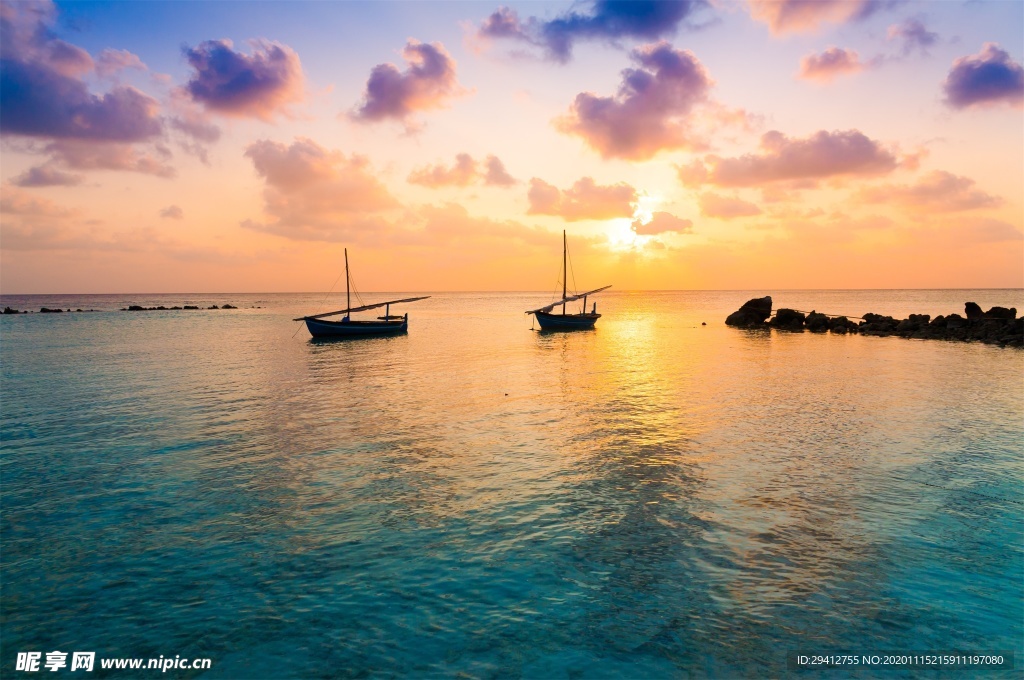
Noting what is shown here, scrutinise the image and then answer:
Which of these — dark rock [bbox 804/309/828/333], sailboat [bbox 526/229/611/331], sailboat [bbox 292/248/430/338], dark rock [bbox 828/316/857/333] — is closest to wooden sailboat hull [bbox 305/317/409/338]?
sailboat [bbox 292/248/430/338]

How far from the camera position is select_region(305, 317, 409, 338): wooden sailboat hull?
222ft

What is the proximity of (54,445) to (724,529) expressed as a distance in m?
25.2

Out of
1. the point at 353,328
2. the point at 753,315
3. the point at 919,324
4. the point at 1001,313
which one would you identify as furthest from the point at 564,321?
the point at 1001,313

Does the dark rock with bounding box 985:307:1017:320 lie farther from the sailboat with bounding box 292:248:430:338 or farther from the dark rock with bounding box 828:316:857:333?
the sailboat with bounding box 292:248:430:338

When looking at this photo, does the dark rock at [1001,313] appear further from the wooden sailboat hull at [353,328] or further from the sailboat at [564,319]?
the wooden sailboat hull at [353,328]

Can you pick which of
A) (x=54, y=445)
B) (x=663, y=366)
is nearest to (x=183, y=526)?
(x=54, y=445)

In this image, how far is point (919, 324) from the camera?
2756 inches

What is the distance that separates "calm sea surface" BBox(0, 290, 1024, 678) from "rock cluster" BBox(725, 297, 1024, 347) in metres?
37.5

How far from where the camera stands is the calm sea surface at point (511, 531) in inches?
383

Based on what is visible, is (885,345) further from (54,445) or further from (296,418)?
(54,445)

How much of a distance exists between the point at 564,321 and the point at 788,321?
109 feet

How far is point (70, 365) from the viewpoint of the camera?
4506 centimetres

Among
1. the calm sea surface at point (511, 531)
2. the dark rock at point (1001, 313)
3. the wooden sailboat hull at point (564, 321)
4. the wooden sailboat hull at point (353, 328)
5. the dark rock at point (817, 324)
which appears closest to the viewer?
the calm sea surface at point (511, 531)

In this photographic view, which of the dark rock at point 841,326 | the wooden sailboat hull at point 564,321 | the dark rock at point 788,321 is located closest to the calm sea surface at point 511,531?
the dark rock at point 841,326
